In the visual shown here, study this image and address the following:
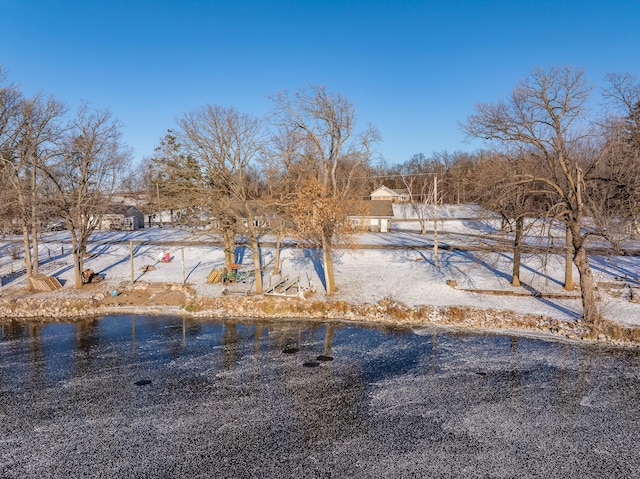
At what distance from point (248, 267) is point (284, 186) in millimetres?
6730

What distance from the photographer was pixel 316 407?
415 inches

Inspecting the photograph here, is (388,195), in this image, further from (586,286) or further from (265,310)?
(586,286)

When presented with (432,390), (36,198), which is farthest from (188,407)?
(36,198)

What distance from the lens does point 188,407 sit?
1053cm

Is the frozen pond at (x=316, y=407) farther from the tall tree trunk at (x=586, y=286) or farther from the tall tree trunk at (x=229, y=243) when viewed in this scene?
A: the tall tree trunk at (x=229, y=243)

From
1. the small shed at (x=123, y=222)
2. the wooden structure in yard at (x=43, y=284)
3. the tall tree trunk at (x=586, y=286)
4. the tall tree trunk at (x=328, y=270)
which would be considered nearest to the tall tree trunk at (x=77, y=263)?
the wooden structure in yard at (x=43, y=284)

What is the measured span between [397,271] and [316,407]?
16.3m

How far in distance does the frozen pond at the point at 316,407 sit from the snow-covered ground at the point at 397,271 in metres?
4.49

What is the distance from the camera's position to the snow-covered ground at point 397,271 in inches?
765

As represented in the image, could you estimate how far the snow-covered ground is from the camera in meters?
19.4

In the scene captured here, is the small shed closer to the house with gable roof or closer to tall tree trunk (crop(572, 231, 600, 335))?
the house with gable roof

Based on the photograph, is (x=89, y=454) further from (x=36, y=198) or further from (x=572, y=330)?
(x=36, y=198)

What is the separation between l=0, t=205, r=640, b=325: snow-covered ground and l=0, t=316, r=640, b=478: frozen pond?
4489 mm

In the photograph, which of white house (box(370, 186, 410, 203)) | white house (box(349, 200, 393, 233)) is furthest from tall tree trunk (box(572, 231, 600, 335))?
white house (box(370, 186, 410, 203))
